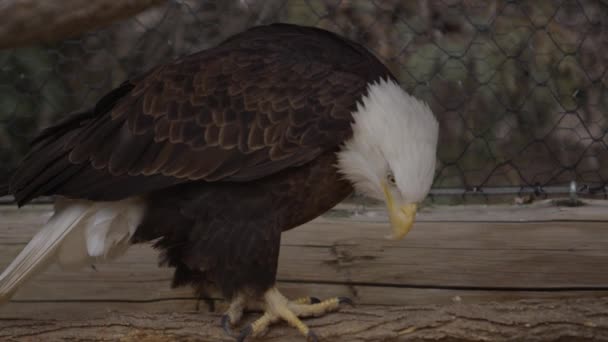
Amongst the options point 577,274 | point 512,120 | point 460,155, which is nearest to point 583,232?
point 577,274

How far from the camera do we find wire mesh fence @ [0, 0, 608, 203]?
4.18m

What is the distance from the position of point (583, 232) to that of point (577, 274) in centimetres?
20

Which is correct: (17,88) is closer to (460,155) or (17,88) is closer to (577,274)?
(460,155)

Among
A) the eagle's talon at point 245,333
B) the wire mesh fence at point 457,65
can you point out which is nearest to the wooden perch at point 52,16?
the eagle's talon at point 245,333

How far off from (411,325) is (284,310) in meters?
0.39

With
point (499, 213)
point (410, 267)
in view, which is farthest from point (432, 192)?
point (410, 267)

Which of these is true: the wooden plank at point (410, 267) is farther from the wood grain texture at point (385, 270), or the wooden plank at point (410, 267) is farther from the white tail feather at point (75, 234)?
the white tail feather at point (75, 234)

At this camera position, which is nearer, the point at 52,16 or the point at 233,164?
the point at 52,16

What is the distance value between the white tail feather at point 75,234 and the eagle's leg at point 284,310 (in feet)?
1.34

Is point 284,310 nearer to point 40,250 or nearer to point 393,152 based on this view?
point 393,152

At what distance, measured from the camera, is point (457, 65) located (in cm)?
460

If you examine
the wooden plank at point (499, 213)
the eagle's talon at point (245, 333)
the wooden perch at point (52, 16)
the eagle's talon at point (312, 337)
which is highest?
the wooden perch at point (52, 16)

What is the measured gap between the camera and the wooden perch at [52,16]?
1870 mm

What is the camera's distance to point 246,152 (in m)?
2.38
